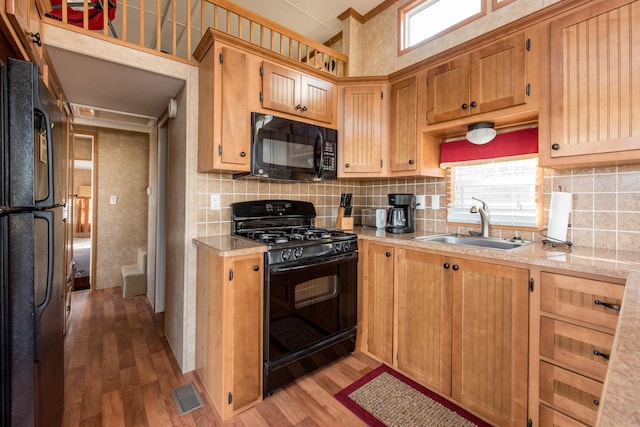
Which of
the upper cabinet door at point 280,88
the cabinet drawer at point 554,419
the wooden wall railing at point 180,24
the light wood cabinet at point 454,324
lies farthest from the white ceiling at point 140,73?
the cabinet drawer at point 554,419

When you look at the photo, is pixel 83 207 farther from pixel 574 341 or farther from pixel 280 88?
pixel 574 341

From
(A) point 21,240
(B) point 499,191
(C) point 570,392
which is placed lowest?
(C) point 570,392

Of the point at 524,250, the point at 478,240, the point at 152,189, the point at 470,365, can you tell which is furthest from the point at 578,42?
the point at 152,189

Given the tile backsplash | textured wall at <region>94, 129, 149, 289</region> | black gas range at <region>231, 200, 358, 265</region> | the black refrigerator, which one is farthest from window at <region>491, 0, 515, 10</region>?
textured wall at <region>94, 129, 149, 289</region>

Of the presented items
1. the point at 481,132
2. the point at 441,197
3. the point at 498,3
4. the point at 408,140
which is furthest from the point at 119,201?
the point at 498,3

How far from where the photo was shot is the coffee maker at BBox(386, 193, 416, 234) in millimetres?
2434

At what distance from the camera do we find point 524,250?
1634 millimetres

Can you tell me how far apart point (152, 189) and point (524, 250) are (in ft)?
12.0

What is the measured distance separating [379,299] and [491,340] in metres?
0.79

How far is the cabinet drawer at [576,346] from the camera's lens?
1.24 meters

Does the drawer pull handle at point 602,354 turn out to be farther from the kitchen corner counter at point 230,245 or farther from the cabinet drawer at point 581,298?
the kitchen corner counter at point 230,245

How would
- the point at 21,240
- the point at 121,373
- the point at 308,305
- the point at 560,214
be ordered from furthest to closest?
the point at 121,373, the point at 308,305, the point at 560,214, the point at 21,240

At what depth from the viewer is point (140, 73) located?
1947 mm

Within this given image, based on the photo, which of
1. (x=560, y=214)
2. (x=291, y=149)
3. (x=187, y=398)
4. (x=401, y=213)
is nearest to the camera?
(x=560, y=214)
